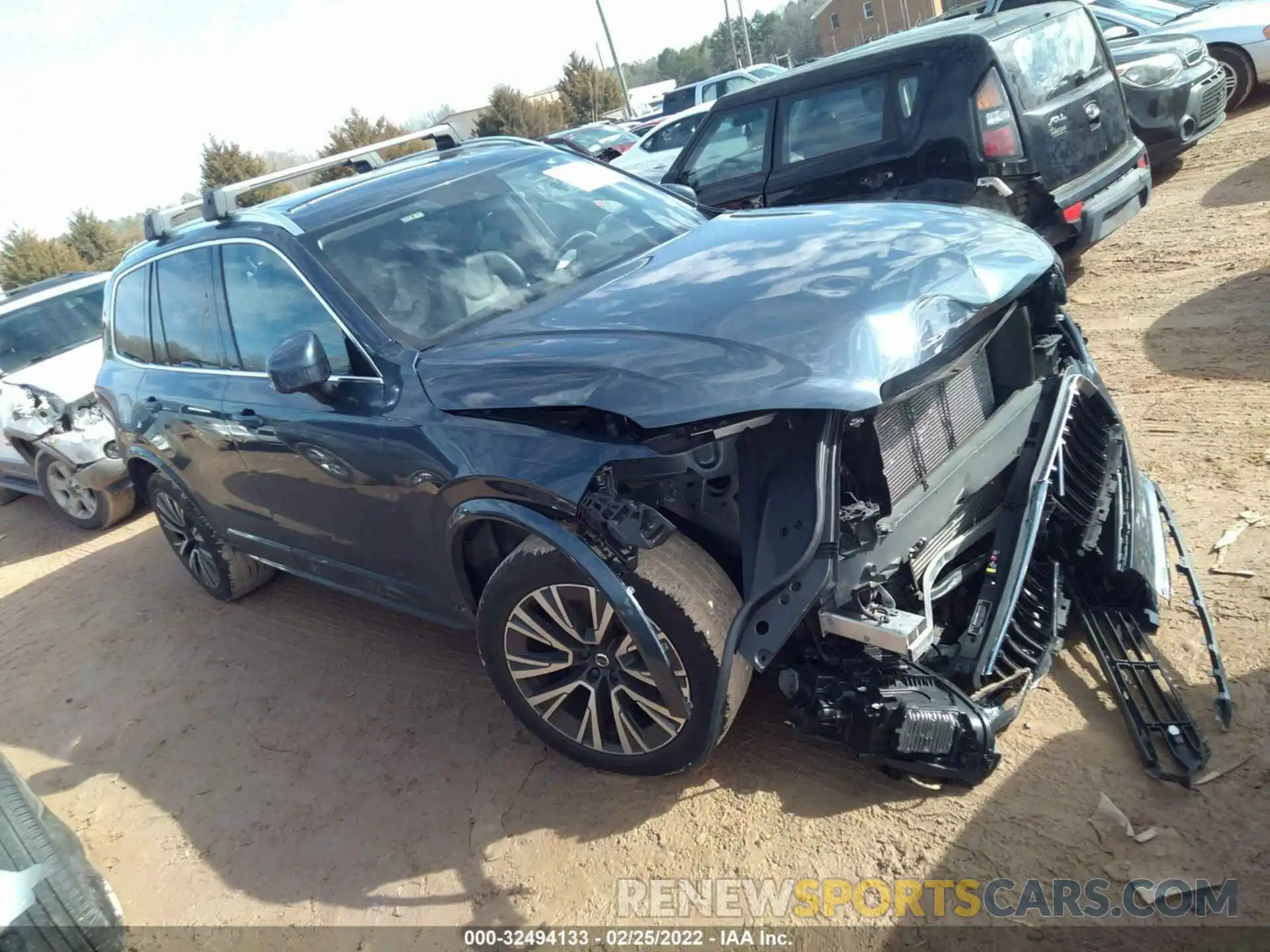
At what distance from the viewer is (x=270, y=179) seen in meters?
4.12

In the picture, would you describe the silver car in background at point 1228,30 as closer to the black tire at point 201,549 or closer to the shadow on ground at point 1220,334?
the shadow on ground at point 1220,334

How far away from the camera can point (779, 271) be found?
2.97 meters

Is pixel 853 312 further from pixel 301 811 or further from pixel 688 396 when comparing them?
pixel 301 811

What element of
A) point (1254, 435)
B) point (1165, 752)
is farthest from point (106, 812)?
point (1254, 435)

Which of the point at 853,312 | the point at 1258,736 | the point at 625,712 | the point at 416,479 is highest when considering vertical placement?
the point at 853,312

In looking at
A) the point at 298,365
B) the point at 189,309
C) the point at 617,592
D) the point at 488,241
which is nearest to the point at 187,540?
the point at 189,309

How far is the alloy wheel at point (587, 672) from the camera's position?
Answer: 2879 mm

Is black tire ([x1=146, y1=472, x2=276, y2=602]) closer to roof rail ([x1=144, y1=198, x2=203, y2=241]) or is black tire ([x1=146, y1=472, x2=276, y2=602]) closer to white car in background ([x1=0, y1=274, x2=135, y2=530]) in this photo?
roof rail ([x1=144, y1=198, x2=203, y2=241])

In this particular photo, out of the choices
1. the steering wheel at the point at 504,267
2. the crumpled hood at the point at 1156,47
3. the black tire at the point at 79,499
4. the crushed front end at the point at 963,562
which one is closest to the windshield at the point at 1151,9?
the crumpled hood at the point at 1156,47

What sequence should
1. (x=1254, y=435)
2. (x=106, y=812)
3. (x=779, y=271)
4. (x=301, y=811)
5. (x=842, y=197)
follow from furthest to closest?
(x=842, y=197) < (x=1254, y=435) < (x=106, y=812) < (x=301, y=811) < (x=779, y=271)

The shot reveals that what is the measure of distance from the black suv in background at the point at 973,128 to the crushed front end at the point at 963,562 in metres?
2.65

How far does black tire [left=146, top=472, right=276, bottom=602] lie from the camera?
505 cm

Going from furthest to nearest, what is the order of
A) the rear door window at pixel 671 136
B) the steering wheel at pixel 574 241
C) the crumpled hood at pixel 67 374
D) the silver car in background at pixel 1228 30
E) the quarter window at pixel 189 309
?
1. the rear door window at pixel 671 136
2. the silver car in background at pixel 1228 30
3. the crumpled hood at pixel 67 374
4. the quarter window at pixel 189 309
5. the steering wheel at pixel 574 241

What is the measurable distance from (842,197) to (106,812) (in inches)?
220
